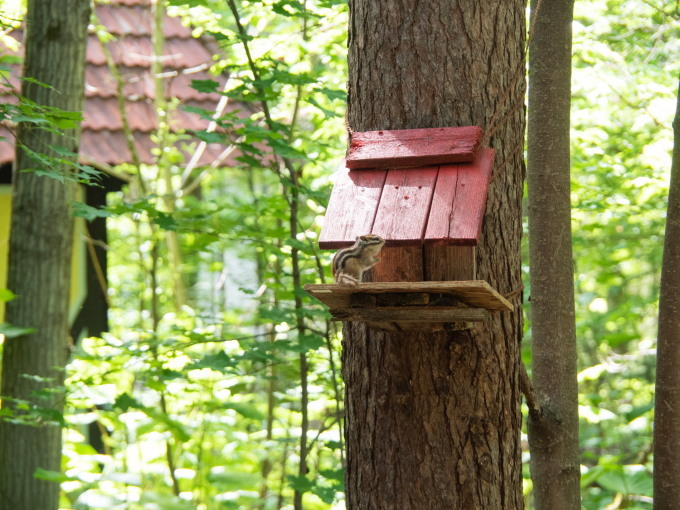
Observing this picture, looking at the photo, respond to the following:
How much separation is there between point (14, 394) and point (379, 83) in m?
2.81

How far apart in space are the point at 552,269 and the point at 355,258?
4.06 ft

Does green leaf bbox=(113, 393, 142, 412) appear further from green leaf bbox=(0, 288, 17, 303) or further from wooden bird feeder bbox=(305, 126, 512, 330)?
wooden bird feeder bbox=(305, 126, 512, 330)

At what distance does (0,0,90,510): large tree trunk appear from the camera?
12.8ft

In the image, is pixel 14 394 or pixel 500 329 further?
pixel 14 394

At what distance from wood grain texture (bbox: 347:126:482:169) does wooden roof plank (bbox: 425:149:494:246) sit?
0.12 ft

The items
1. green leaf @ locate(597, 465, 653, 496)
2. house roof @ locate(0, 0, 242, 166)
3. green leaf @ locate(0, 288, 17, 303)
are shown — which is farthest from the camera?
house roof @ locate(0, 0, 242, 166)

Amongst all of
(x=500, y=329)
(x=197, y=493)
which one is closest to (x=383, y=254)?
(x=500, y=329)

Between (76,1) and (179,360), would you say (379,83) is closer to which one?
(76,1)

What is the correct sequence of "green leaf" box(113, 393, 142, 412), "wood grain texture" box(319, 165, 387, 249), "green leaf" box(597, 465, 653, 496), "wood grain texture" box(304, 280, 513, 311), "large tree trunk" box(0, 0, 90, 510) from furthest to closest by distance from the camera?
"large tree trunk" box(0, 0, 90, 510), "green leaf" box(597, 465, 653, 496), "green leaf" box(113, 393, 142, 412), "wood grain texture" box(319, 165, 387, 249), "wood grain texture" box(304, 280, 513, 311)

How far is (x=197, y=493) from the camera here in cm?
558

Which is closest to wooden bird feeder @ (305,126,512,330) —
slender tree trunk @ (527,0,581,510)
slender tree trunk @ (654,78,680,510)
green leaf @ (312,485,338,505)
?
slender tree trunk @ (527,0,581,510)

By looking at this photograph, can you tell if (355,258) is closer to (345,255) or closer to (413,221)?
(345,255)

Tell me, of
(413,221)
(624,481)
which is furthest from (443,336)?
(624,481)

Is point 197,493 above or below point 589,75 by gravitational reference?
below
